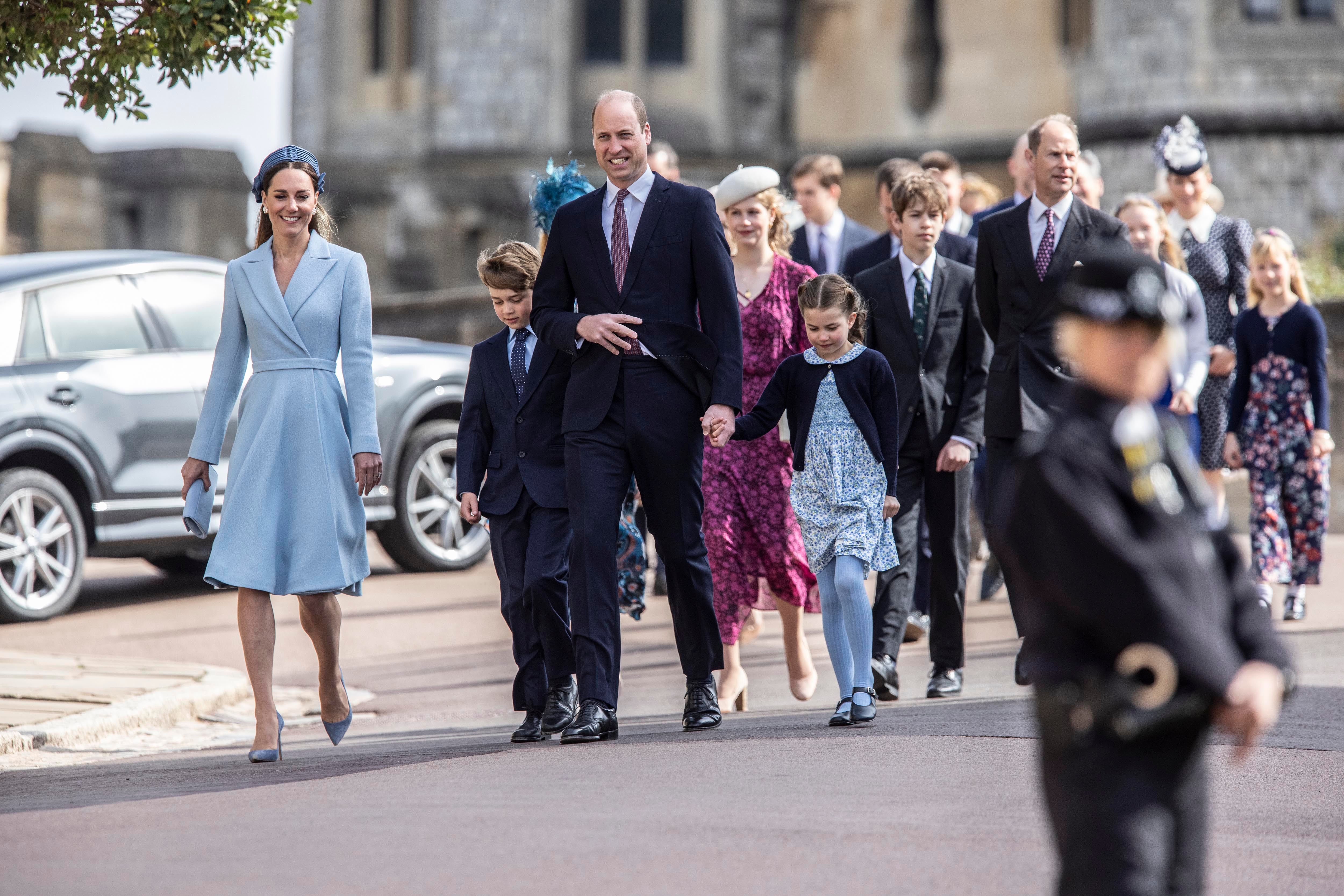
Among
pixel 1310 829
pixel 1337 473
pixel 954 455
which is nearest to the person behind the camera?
pixel 1310 829

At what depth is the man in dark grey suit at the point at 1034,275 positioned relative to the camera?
693 centimetres

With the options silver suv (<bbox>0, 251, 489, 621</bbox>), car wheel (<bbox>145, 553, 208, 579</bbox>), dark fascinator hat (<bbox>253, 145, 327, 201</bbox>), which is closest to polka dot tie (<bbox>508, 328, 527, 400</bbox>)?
dark fascinator hat (<bbox>253, 145, 327, 201</bbox>)

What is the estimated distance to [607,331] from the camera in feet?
19.5

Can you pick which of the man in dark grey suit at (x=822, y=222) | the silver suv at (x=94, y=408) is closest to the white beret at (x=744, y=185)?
the man in dark grey suit at (x=822, y=222)

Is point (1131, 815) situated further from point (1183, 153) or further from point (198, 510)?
point (1183, 153)

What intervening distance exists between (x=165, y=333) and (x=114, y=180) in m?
19.7

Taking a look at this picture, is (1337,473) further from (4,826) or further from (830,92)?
(830,92)

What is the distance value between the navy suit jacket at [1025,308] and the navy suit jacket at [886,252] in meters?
0.69

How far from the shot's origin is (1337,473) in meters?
13.3

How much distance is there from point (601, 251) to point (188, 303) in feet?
15.4

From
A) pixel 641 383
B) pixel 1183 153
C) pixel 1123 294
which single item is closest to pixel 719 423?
pixel 641 383

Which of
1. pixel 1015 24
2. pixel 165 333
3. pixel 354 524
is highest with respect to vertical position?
pixel 1015 24

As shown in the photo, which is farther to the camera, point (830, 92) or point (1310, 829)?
point (830, 92)

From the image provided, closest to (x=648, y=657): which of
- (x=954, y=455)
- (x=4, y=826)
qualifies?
(x=954, y=455)
